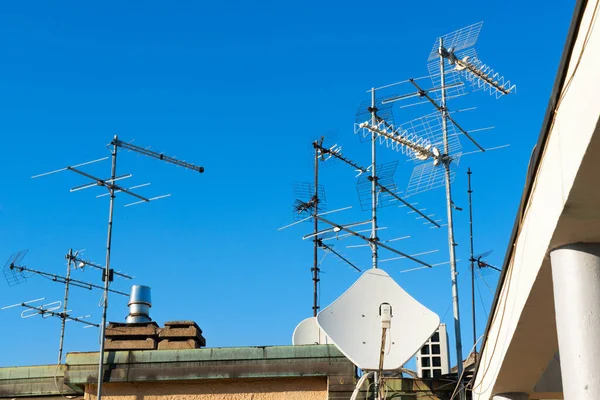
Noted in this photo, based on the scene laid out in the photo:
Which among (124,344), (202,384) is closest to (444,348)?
(202,384)

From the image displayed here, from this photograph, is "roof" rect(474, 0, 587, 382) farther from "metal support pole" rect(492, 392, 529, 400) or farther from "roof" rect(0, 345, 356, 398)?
"roof" rect(0, 345, 356, 398)

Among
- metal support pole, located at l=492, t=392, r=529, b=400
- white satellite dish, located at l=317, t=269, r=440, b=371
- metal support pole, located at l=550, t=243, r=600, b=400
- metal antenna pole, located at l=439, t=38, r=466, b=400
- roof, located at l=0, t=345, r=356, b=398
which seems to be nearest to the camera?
metal support pole, located at l=550, t=243, r=600, b=400

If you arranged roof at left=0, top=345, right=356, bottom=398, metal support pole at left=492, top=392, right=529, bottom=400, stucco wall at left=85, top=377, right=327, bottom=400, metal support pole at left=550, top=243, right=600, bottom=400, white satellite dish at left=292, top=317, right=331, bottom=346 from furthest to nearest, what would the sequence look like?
1. white satellite dish at left=292, top=317, right=331, bottom=346
2. stucco wall at left=85, top=377, right=327, bottom=400
3. roof at left=0, top=345, right=356, bottom=398
4. metal support pole at left=492, top=392, right=529, bottom=400
5. metal support pole at left=550, top=243, right=600, bottom=400

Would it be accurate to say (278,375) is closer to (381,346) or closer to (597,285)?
(381,346)

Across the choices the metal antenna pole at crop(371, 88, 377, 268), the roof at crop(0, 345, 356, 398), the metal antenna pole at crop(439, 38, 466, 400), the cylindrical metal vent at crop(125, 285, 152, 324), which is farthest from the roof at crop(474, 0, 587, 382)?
the cylindrical metal vent at crop(125, 285, 152, 324)

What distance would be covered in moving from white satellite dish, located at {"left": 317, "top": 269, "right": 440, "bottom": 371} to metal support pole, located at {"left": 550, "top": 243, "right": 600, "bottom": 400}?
7408 millimetres

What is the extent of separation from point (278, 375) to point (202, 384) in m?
1.44

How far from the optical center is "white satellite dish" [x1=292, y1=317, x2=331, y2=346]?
17125 millimetres

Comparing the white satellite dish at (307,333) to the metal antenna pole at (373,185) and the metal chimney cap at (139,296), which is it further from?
the metal chimney cap at (139,296)

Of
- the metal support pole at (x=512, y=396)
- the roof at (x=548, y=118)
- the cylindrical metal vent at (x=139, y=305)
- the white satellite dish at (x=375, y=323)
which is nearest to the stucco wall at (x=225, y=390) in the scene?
the white satellite dish at (x=375, y=323)

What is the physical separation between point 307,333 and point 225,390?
8.68ft

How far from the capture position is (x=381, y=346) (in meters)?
12.3

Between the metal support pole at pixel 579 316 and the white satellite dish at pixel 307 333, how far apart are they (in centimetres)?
1194

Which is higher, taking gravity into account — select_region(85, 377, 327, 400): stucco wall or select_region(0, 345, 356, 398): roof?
select_region(0, 345, 356, 398): roof
